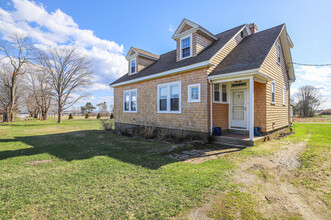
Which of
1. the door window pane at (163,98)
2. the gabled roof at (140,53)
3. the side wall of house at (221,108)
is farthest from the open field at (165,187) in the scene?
the gabled roof at (140,53)

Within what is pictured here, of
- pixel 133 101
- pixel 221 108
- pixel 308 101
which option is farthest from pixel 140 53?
pixel 308 101

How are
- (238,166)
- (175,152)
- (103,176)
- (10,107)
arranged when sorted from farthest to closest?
(10,107)
(175,152)
(238,166)
(103,176)

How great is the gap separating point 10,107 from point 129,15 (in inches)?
866

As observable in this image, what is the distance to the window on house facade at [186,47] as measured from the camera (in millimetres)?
9664

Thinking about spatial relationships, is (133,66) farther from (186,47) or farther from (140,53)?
(186,47)

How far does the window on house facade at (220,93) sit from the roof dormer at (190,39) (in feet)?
7.76

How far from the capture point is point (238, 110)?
908 centimetres

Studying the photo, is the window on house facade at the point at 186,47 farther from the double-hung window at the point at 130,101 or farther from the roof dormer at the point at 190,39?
the double-hung window at the point at 130,101

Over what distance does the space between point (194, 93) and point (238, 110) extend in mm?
2932

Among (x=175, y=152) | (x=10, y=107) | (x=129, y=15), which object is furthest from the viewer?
(x=10, y=107)

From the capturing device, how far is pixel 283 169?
4316mm

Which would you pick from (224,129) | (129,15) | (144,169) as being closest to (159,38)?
(129,15)

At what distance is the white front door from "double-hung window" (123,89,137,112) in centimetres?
727

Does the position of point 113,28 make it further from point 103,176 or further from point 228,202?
point 228,202
